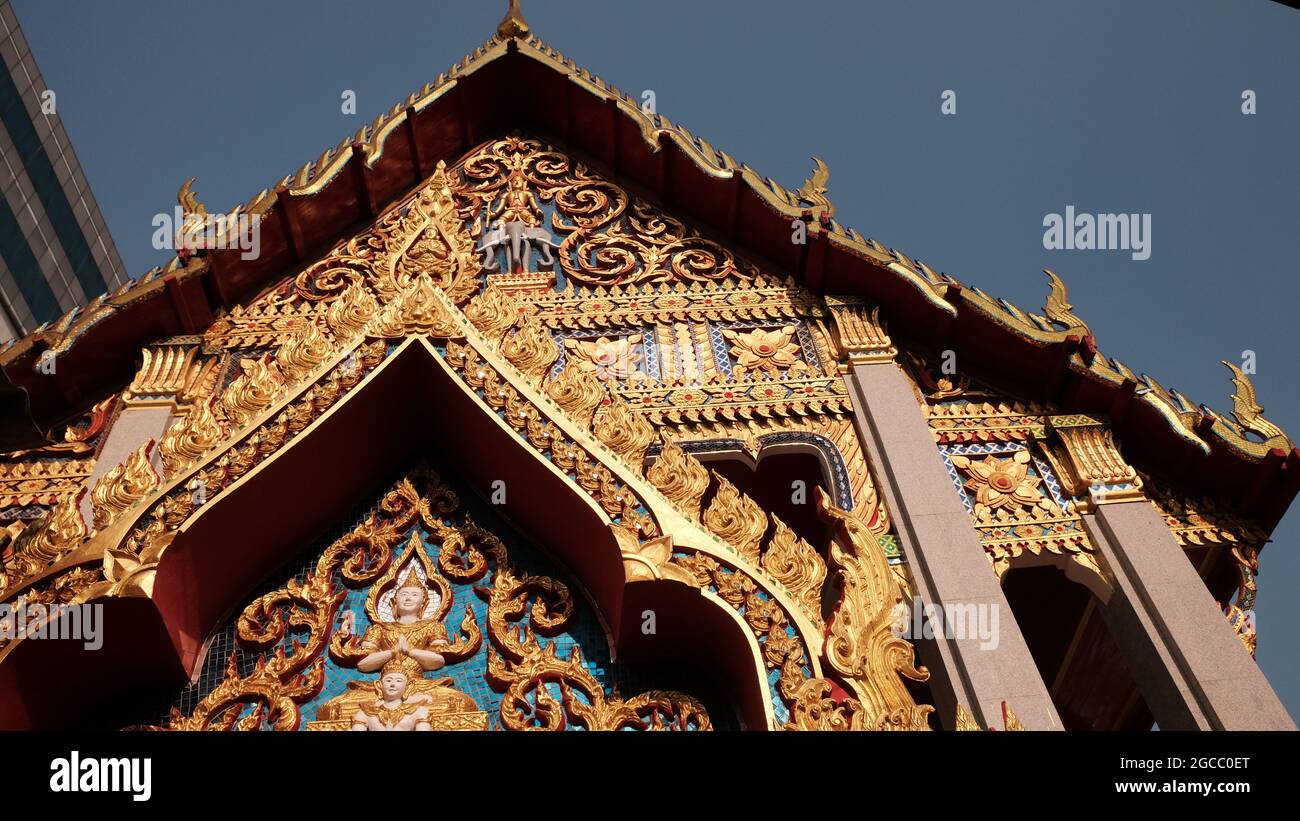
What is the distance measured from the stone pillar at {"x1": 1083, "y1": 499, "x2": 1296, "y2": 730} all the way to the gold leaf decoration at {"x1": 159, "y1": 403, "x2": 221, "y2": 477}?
16.1 feet

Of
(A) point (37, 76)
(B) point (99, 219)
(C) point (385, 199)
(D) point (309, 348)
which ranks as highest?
(A) point (37, 76)

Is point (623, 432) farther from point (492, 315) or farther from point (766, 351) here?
point (766, 351)

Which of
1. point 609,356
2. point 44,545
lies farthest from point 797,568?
point 44,545

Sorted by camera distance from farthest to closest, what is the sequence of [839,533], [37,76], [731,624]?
[37,76], [839,533], [731,624]

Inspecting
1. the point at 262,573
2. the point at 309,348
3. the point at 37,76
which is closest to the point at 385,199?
the point at 309,348

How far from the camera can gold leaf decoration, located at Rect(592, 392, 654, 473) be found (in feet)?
20.2

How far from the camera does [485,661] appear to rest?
6.27m

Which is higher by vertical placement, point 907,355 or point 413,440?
point 907,355

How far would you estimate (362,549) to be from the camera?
22.4 ft

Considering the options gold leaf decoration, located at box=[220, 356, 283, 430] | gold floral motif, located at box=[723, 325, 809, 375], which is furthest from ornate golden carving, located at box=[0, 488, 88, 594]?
gold floral motif, located at box=[723, 325, 809, 375]

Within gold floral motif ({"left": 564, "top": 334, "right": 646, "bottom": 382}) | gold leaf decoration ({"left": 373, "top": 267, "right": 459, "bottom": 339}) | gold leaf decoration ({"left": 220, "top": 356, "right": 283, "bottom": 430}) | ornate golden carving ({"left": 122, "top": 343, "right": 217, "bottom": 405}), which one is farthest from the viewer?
gold floral motif ({"left": 564, "top": 334, "right": 646, "bottom": 382})

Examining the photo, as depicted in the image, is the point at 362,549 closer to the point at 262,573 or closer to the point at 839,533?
the point at 262,573

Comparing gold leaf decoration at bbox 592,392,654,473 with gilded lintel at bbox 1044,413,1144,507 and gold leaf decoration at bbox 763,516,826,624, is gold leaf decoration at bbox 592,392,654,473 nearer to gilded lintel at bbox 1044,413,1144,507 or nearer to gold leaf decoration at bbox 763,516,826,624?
gold leaf decoration at bbox 763,516,826,624
